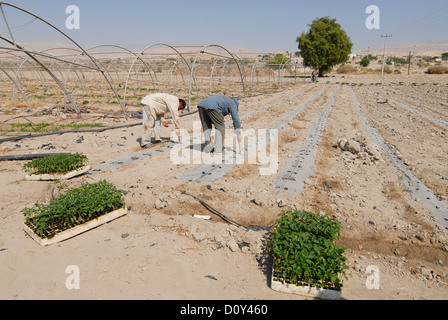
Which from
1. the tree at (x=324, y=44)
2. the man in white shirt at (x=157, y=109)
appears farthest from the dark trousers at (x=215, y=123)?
the tree at (x=324, y=44)

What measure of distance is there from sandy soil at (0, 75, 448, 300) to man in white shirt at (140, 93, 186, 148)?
47 centimetres

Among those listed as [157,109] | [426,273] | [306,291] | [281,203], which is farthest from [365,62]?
[306,291]

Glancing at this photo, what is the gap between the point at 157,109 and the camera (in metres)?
6.47

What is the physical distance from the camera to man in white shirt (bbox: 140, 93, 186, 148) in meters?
6.14

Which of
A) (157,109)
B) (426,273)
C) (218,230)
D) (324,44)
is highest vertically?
(324,44)

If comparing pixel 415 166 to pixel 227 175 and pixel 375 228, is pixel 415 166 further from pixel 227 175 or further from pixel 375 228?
pixel 227 175

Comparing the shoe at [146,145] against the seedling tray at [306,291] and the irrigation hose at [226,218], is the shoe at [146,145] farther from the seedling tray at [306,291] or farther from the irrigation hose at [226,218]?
the seedling tray at [306,291]

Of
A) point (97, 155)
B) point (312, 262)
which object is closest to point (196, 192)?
point (312, 262)

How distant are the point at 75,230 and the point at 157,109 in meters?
3.66

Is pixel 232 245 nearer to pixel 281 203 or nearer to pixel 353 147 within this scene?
pixel 281 203

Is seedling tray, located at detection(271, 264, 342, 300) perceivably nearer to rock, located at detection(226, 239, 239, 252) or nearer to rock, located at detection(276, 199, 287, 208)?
rock, located at detection(226, 239, 239, 252)

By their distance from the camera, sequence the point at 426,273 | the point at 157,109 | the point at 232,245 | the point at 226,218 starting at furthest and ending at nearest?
1. the point at 157,109
2. the point at 226,218
3. the point at 232,245
4. the point at 426,273

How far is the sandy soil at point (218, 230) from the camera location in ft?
8.86
